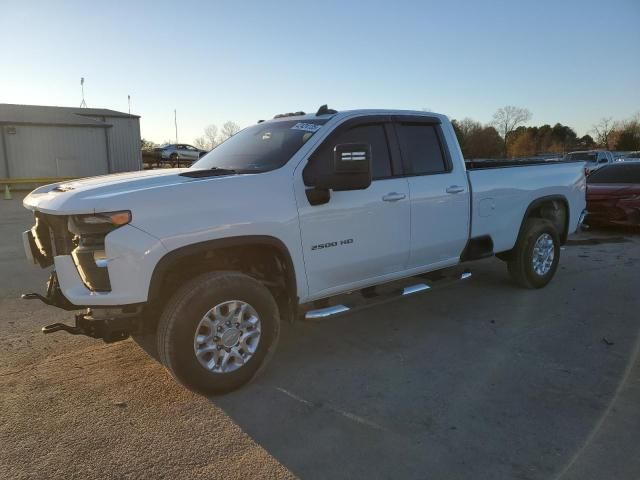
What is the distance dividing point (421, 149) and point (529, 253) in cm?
215

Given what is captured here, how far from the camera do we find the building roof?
26859 millimetres

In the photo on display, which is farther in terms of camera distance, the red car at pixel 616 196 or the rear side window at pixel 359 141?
the red car at pixel 616 196

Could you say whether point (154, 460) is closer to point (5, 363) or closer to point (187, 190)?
point (187, 190)

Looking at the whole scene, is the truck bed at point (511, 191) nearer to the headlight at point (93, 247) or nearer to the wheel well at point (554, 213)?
the wheel well at point (554, 213)

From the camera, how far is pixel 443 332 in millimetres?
4918

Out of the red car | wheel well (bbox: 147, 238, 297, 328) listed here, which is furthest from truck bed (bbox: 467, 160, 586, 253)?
the red car

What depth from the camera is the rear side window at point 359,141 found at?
13.2 feet

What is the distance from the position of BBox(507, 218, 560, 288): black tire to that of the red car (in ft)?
16.8

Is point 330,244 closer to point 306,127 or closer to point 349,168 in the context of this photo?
point 349,168

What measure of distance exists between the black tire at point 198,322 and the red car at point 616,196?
363 inches

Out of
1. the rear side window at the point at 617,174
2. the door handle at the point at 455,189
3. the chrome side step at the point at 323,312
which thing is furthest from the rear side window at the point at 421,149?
the rear side window at the point at 617,174

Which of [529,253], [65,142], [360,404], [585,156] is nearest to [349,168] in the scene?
[360,404]

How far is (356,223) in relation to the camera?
420 cm

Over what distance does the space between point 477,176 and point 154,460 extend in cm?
411
